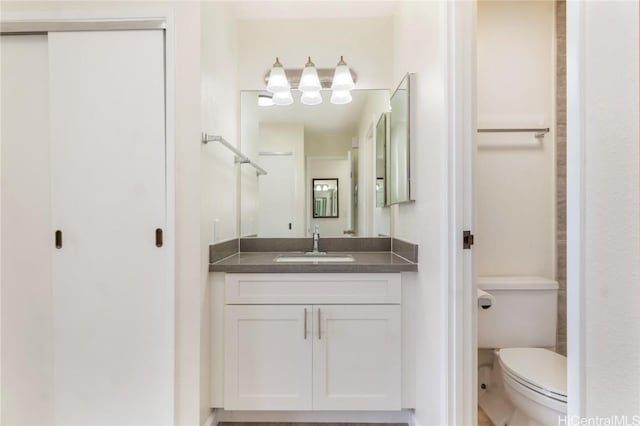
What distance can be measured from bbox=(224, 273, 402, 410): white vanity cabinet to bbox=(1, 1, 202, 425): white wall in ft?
0.64

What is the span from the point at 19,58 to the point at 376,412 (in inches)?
100

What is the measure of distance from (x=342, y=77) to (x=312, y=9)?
0.52 m

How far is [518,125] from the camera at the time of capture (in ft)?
5.84

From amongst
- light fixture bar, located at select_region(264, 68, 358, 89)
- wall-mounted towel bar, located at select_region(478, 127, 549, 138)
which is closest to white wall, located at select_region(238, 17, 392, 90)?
light fixture bar, located at select_region(264, 68, 358, 89)

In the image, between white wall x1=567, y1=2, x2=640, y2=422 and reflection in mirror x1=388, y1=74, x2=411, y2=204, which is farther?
reflection in mirror x1=388, y1=74, x2=411, y2=204

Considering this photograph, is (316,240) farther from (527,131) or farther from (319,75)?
(527,131)

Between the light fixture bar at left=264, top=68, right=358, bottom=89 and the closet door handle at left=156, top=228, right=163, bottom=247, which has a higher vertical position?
the light fixture bar at left=264, top=68, right=358, bottom=89

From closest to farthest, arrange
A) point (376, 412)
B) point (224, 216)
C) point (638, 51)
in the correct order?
point (638, 51)
point (376, 412)
point (224, 216)

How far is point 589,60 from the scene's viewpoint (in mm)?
564

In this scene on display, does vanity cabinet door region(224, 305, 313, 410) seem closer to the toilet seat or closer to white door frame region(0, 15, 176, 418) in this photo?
white door frame region(0, 15, 176, 418)

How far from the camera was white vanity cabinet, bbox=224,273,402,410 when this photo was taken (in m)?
1.49

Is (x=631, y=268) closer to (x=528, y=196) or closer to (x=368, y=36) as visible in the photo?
(x=528, y=196)

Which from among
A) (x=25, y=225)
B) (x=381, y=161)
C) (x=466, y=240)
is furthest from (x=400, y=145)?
(x=25, y=225)

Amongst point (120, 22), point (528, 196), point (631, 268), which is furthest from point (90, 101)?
point (528, 196)
